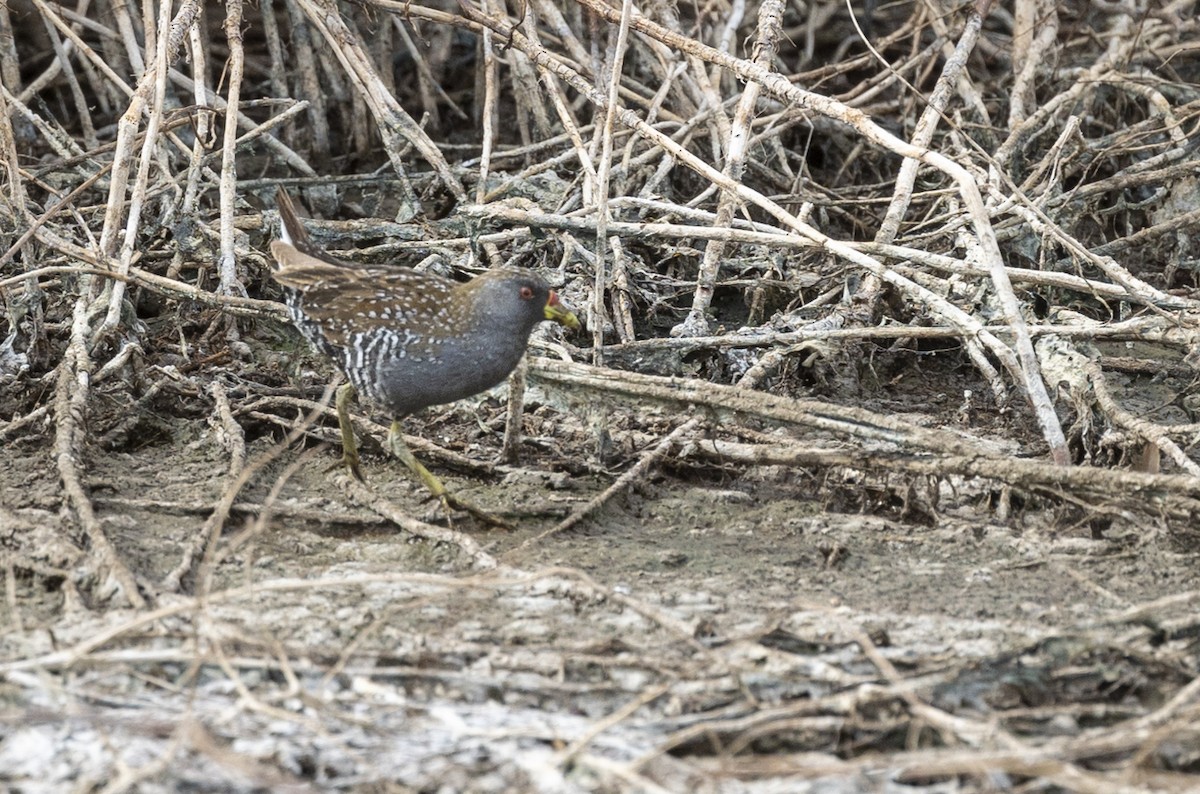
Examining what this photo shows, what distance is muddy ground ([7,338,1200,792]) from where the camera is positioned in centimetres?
293

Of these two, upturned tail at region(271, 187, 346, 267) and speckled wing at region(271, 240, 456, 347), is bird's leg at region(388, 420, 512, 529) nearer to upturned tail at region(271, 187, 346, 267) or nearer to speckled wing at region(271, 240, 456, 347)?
speckled wing at region(271, 240, 456, 347)

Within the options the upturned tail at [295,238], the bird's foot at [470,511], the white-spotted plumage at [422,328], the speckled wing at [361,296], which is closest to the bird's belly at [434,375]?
the white-spotted plumage at [422,328]

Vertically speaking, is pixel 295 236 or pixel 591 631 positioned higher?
pixel 295 236

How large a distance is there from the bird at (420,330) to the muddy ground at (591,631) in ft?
1.12

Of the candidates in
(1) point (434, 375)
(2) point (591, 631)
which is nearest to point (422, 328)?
(1) point (434, 375)

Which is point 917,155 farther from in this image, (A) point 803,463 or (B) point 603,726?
(B) point 603,726

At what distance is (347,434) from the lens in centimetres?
459

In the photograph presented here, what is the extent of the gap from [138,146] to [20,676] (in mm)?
2990

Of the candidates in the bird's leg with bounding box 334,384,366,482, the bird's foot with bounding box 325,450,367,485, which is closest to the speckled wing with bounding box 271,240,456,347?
the bird's leg with bounding box 334,384,366,482

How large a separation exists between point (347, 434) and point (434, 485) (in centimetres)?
41

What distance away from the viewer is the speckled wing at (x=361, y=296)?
4.32m

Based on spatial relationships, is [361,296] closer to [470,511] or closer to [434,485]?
[434,485]

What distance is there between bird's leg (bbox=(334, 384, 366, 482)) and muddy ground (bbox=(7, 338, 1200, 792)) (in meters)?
0.06

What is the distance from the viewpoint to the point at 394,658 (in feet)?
10.8
